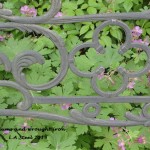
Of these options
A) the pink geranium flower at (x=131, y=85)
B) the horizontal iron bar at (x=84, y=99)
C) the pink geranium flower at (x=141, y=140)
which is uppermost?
the horizontal iron bar at (x=84, y=99)

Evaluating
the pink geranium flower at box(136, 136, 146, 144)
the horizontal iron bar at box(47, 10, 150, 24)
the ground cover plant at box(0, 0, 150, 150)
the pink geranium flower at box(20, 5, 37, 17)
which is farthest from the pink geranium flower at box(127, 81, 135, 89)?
the horizontal iron bar at box(47, 10, 150, 24)

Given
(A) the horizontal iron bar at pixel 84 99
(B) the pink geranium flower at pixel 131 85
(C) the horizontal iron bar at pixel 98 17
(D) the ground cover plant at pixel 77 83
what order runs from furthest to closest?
(B) the pink geranium flower at pixel 131 85 < (D) the ground cover plant at pixel 77 83 < (A) the horizontal iron bar at pixel 84 99 < (C) the horizontal iron bar at pixel 98 17

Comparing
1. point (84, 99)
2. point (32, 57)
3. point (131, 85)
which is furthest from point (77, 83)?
point (32, 57)

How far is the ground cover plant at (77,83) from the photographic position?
6.14 feet

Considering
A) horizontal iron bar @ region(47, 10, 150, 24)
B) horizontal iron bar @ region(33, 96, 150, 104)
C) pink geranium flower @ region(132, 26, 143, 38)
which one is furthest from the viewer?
pink geranium flower @ region(132, 26, 143, 38)

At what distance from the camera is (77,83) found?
2.04 meters

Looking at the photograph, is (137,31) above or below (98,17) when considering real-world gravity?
below

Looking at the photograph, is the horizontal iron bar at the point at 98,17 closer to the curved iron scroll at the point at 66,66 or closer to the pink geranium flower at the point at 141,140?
the curved iron scroll at the point at 66,66

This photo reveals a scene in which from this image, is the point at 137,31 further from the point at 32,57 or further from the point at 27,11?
the point at 32,57

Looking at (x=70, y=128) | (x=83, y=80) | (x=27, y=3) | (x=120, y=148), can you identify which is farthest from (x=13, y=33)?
(x=120, y=148)

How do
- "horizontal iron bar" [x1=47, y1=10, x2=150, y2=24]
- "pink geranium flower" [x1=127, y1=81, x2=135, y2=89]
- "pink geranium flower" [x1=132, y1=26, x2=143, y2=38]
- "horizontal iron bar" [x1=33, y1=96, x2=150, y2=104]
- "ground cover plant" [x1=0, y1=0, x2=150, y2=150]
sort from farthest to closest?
"pink geranium flower" [x1=132, y1=26, x2=143, y2=38] < "pink geranium flower" [x1=127, y1=81, x2=135, y2=89] < "ground cover plant" [x1=0, y1=0, x2=150, y2=150] < "horizontal iron bar" [x1=33, y1=96, x2=150, y2=104] < "horizontal iron bar" [x1=47, y1=10, x2=150, y2=24]

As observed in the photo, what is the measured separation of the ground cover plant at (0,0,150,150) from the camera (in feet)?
6.14

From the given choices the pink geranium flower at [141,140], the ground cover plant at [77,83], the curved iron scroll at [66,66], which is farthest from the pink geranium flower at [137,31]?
the curved iron scroll at [66,66]

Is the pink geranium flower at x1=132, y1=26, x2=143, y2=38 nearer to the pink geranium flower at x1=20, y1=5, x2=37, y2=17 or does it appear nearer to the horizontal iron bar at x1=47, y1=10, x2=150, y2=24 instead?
the pink geranium flower at x1=20, y1=5, x2=37, y2=17
